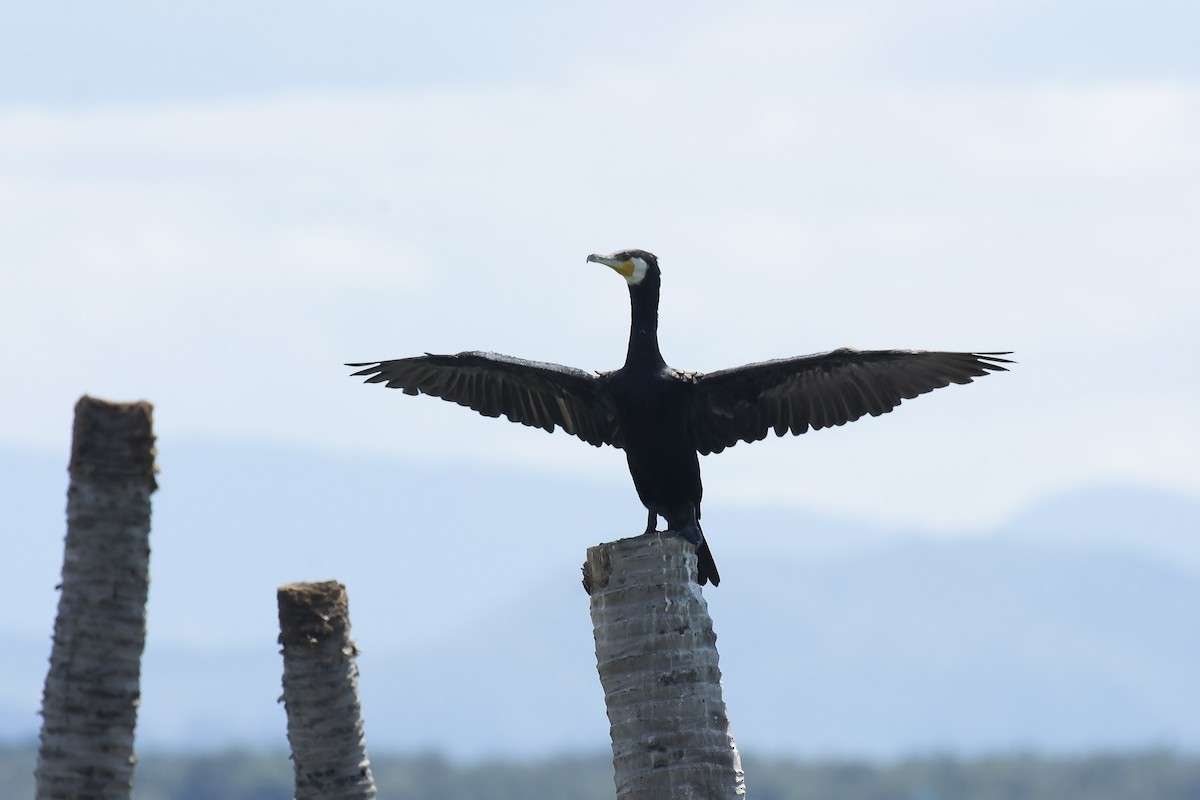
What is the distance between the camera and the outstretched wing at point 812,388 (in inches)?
453

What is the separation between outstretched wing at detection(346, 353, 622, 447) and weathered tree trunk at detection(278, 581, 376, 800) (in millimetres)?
2380

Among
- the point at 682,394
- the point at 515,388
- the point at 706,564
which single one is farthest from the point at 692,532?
the point at 515,388

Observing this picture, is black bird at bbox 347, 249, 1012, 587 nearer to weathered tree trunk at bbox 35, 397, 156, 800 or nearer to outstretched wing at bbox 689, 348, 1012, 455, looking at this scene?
outstretched wing at bbox 689, 348, 1012, 455

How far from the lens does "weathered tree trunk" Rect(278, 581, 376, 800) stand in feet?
35.0

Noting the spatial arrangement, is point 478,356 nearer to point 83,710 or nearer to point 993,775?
point 83,710

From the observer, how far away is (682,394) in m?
11.4

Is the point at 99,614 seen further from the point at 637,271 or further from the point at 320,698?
the point at 637,271

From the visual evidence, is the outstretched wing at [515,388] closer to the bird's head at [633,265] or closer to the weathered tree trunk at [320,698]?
the bird's head at [633,265]

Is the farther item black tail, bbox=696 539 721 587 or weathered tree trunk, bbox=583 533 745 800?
black tail, bbox=696 539 721 587

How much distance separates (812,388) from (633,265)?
5.08 ft

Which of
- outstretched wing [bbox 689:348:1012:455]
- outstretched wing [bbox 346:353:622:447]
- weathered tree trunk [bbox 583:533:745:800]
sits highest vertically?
outstretched wing [bbox 346:353:622:447]

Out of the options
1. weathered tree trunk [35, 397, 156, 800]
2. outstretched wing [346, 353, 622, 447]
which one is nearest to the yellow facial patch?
outstretched wing [346, 353, 622, 447]

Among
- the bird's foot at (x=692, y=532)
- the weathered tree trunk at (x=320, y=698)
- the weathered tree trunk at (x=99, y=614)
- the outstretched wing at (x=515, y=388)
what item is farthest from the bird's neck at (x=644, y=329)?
the weathered tree trunk at (x=99, y=614)

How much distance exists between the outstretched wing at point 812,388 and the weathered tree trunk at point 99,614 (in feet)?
12.5
